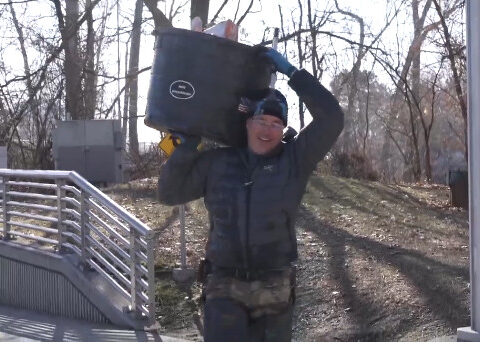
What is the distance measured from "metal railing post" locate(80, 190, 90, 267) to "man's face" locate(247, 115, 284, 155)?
14.5ft

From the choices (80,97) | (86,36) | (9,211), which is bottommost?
(9,211)

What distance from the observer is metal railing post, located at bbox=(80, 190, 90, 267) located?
29.0 feet

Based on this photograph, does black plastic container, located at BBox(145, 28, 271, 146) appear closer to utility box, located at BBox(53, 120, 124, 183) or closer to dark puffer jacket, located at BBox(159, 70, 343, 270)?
dark puffer jacket, located at BBox(159, 70, 343, 270)

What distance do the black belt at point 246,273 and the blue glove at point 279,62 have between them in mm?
1058

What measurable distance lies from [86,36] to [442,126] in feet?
124

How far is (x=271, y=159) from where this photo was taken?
15.4 feet

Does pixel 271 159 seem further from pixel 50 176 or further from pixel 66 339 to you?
pixel 50 176

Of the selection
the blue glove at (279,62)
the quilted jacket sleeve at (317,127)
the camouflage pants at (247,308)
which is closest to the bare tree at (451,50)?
the blue glove at (279,62)

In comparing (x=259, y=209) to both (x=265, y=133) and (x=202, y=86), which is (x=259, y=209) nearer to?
(x=265, y=133)

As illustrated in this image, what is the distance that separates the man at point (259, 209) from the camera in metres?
4.60

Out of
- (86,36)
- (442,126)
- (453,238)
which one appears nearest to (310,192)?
(453,238)

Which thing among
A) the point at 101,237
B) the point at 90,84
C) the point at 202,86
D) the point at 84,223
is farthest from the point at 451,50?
the point at 202,86

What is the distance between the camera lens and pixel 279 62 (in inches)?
192

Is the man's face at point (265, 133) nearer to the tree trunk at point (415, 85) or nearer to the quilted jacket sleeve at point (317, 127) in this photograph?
the quilted jacket sleeve at point (317, 127)
